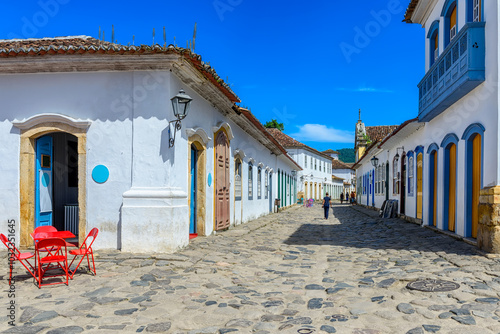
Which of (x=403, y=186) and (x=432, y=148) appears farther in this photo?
(x=403, y=186)

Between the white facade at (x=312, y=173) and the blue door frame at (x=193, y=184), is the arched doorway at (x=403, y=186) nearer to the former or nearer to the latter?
the blue door frame at (x=193, y=184)

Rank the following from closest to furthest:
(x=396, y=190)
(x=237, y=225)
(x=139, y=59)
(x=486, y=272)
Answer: (x=486, y=272) < (x=139, y=59) < (x=237, y=225) < (x=396, y=190)

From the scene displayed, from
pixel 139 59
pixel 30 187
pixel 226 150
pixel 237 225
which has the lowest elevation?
pixel 237 225

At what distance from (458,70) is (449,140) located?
2.34m

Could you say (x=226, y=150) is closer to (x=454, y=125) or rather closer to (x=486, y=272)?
(x=454, y=125)

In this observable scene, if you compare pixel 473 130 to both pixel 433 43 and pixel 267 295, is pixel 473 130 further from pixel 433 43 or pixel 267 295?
pixel 267 295

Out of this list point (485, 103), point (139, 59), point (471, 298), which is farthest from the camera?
point (485, 103)

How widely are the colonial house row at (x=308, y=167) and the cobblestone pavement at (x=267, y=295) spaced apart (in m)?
32.9

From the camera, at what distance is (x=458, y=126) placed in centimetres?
966

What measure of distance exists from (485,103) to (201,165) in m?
6.14

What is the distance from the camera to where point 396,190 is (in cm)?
1848

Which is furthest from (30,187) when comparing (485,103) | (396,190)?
(396,190)

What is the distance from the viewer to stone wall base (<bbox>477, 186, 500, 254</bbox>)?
7.16 m

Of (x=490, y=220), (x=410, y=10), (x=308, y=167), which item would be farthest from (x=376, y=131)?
(x=490, y=220)
